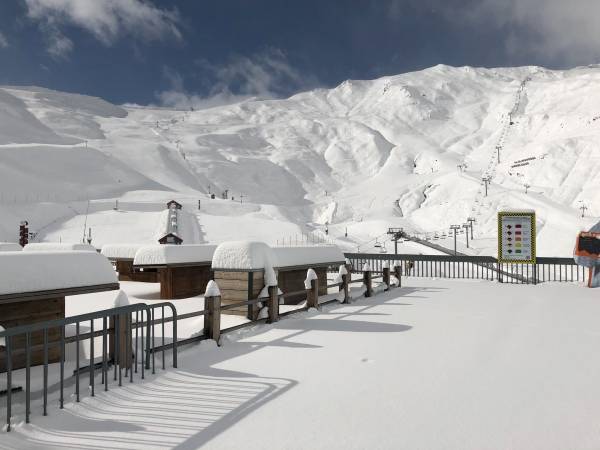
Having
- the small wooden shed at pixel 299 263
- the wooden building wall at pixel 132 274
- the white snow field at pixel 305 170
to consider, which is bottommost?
the wooden building wall at pixel 132 274

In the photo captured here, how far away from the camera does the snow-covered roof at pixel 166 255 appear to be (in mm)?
13883

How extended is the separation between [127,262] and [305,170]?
134098mm

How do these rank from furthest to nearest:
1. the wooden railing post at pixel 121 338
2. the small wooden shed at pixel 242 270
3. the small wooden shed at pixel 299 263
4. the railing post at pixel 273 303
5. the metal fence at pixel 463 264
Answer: the metal fence at pixel 463 264
the small wooden shed at pixel 299 263
the small wooden shed at pixel 242 270
the railing post at pixel 273 303
the wooden railing post at pixel 121 338

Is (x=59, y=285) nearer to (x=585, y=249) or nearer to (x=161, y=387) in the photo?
(x=161, y=387)

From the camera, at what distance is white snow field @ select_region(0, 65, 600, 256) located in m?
56.7

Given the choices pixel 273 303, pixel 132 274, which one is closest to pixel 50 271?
pixel 273 303

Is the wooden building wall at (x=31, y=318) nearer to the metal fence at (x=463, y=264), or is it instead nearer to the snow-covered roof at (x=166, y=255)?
the snow-covered roof at (x=166, y=255)

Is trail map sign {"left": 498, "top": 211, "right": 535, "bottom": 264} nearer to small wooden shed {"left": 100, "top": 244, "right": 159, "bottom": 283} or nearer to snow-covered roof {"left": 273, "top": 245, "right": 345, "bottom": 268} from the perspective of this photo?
snow-covered roof {"left": 273, "top": 245, "right": 345, "bottom": 268}

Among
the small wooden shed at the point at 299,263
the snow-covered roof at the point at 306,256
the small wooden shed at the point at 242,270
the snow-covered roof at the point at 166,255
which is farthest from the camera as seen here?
the snow-covered roof at the point at 166,255

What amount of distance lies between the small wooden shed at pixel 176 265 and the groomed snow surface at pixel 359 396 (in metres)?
5.90

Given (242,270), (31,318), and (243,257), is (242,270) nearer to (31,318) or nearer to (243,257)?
(243,257)

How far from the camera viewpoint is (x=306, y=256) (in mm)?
13109

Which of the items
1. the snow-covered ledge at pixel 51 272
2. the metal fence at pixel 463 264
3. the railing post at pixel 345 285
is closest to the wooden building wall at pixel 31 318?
the snow-covered ledge at pixel 51 272

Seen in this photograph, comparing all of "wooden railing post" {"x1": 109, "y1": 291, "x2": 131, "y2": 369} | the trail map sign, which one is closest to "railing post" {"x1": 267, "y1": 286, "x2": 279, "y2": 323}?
"wooden railing post" {"x1": 109, "y1": 291, "x2": 131, "y2": 369}
